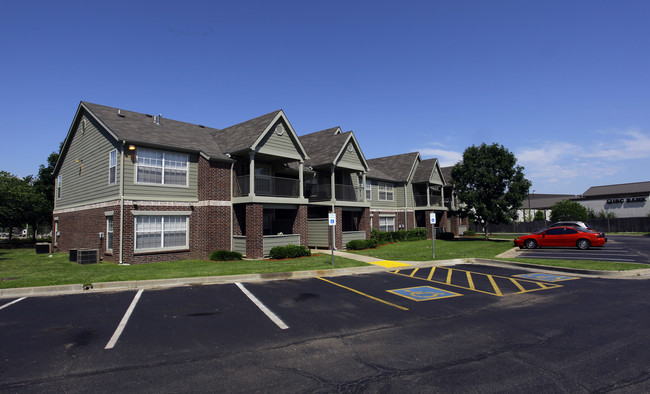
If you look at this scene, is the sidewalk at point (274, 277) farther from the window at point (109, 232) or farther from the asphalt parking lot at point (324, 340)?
the window at point (109, 232)

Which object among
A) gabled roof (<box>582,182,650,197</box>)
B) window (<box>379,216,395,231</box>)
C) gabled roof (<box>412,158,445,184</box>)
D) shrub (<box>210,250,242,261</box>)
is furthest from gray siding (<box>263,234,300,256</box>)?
gabled roof (<box>582,182,650,197</box>)

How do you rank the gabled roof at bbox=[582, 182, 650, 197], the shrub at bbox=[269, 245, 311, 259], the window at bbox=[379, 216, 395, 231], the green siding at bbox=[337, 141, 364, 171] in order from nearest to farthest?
the shrub at bbox=[269, 245, 311, 259]
the green siding at bbox=[337, 141, 364, 171]
the window at bbox=[379, 216, 395, 231]
the gabled roof at bbox=[582, 182, 650, 197]

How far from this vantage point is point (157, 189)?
707 inches

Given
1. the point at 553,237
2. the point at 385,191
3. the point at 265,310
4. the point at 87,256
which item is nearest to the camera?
the point at 265,310

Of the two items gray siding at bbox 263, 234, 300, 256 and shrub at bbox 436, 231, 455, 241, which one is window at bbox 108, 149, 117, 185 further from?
shrub at bbox 436, 231, 455, 241

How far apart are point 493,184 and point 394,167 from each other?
32.2 ft

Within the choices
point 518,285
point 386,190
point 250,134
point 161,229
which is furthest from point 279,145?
point 386,190

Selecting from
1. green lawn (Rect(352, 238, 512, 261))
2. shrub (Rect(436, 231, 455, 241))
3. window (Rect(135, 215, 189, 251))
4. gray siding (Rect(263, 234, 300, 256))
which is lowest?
green lawn (Rect(352, 238, 512, 261))

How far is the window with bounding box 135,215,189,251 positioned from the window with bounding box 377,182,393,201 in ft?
64.5

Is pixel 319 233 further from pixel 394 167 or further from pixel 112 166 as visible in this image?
pixel 394 167

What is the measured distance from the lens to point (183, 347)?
5.94 m

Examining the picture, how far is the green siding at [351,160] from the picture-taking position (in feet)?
85.5

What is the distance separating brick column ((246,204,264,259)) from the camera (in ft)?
62.6

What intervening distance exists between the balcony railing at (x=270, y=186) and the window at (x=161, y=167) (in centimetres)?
316
